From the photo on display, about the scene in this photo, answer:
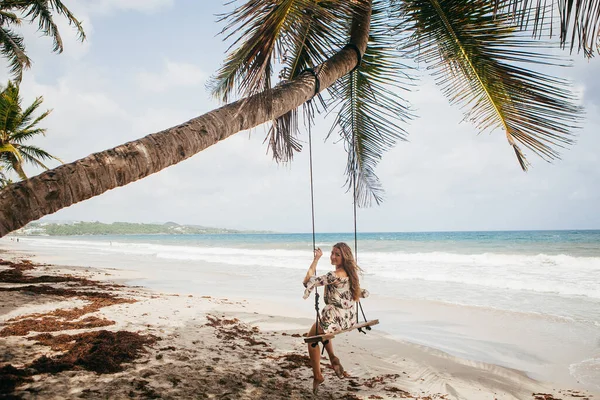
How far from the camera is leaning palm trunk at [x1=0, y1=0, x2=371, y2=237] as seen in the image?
169 centimetres

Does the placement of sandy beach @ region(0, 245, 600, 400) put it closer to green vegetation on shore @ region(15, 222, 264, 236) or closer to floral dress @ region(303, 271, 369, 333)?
floral dress @ region(303, 271, 369, 333)

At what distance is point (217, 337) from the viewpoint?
17.1 feet

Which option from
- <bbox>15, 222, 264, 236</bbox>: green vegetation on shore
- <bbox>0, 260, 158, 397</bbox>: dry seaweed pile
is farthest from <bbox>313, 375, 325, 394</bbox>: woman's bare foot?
<bbox>15, 222, 264, 236</bbox>: green vegetation on shore

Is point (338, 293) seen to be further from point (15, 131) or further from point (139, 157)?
point (15, 131)

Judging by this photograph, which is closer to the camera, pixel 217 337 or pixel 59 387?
pixel 59 387

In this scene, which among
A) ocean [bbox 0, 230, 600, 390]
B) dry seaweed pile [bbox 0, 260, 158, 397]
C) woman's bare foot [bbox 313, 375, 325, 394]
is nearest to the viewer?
dry seaweed pile [bbox 0, 260, 158, 397]

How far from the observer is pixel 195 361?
163 inches

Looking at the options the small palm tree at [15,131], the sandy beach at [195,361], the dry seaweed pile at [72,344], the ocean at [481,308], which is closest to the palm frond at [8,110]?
the small palm tree at [15,131]

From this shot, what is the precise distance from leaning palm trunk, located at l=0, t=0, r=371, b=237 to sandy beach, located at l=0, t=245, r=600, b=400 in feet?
6.95

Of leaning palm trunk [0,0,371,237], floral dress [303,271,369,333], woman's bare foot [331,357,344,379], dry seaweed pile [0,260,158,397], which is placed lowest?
woman's bare foot [331,357,344,379]

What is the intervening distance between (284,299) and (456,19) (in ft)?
25.8

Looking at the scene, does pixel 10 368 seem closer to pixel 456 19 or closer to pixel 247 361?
pixel 247 361

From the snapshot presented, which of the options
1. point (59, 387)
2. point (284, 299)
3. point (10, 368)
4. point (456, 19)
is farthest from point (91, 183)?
point (284, 299)

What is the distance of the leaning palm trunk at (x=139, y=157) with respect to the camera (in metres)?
1.69
